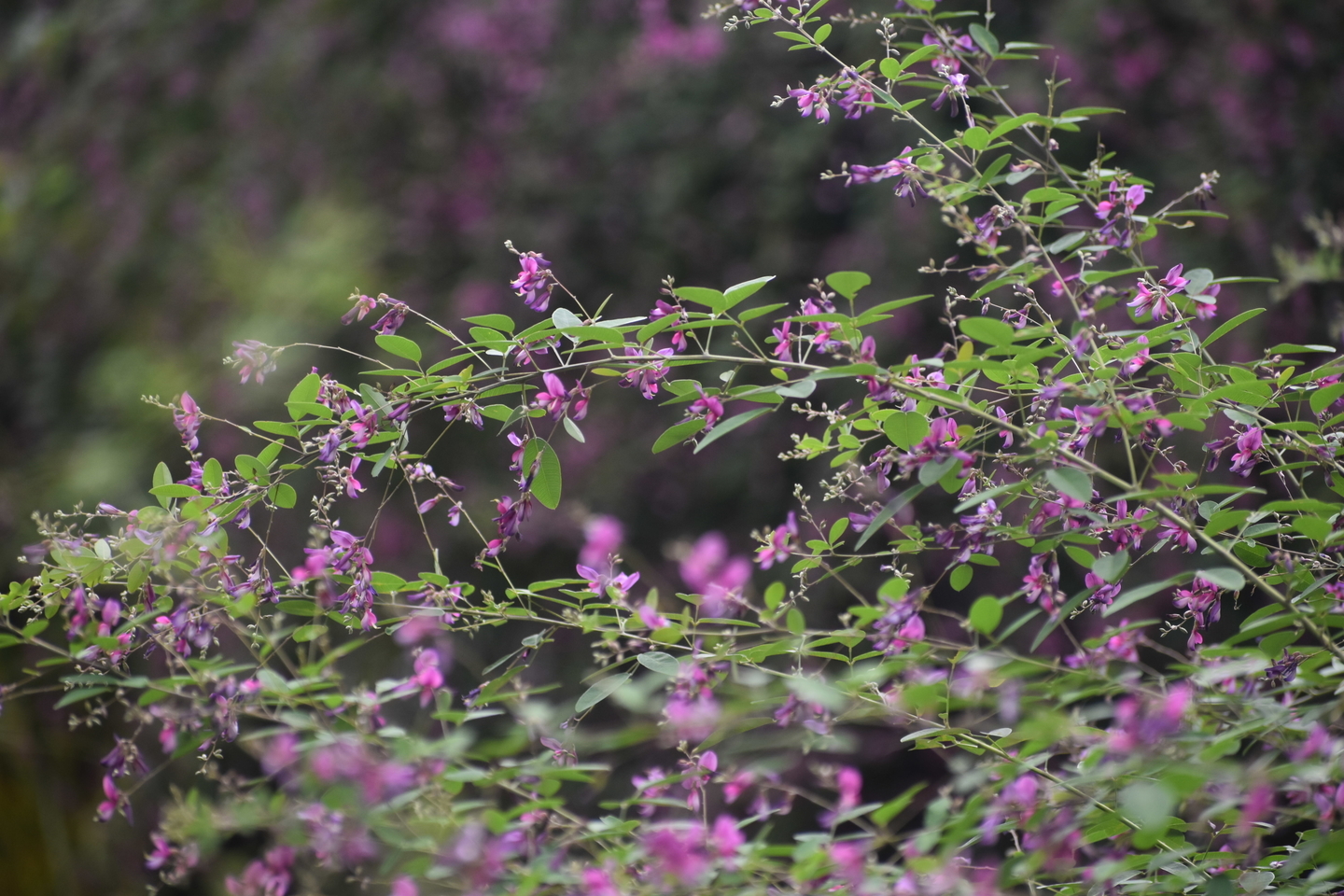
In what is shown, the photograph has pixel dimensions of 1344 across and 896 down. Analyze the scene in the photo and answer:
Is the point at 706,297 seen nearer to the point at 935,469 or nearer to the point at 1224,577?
the point at 935,469

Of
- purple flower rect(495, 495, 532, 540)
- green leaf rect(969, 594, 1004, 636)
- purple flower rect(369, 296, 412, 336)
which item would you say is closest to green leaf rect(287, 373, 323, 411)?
purple flower rect(369, 296, 412, 336)

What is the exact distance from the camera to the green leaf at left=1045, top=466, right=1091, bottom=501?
82cm

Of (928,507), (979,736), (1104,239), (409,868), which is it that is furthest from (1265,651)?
(928,507)

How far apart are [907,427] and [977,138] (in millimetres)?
321

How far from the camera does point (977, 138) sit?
1035 millimetres

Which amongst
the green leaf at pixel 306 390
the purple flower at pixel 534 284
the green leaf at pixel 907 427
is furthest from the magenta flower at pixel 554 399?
the green leaf at pixel 907 427

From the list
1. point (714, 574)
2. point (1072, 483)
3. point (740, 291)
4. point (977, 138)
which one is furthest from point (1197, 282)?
point (714, 574)

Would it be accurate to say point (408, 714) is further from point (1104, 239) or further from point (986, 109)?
point (1104, 239)

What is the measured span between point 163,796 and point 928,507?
2835mm

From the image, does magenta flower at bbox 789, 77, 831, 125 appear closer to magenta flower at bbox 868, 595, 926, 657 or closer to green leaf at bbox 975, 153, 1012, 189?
green leaf at bbox 975, 153, 1012, 189

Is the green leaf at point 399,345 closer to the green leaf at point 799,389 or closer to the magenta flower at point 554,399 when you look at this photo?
the magenta flower at point 554,399

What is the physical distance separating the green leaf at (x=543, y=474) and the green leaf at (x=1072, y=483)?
47 centimetres

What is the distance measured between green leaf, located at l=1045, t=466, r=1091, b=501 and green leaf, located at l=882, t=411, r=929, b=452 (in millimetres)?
121

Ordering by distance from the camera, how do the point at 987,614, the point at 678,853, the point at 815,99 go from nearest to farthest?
the point at 678,853
the point at 987,614
the point at 815,99
